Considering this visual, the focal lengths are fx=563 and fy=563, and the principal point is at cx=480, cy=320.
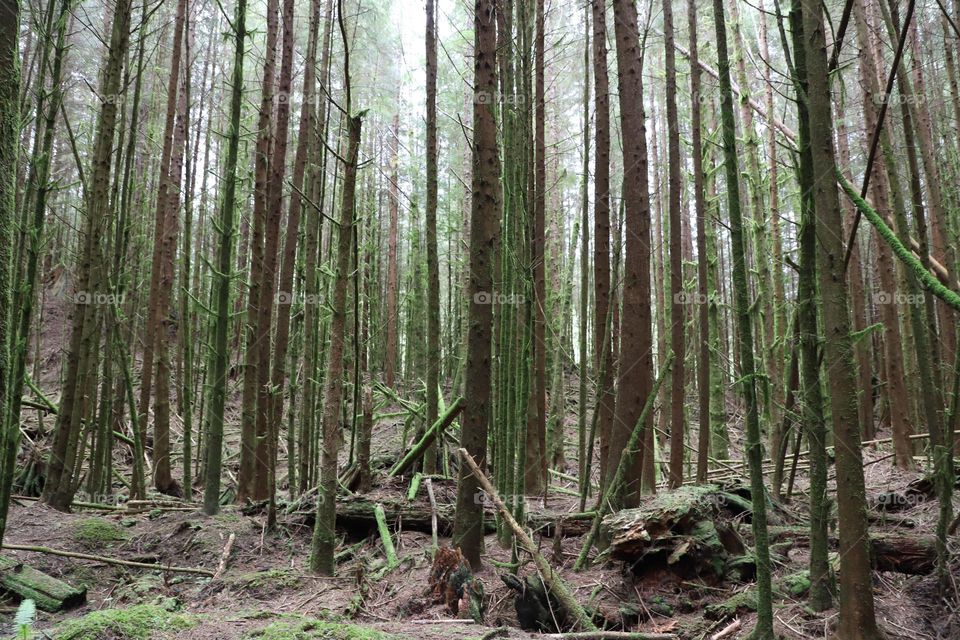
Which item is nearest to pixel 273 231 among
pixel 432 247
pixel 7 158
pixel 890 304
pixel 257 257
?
pixel 257 257

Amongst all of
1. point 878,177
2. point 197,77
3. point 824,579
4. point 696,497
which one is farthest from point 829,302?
point 197,77

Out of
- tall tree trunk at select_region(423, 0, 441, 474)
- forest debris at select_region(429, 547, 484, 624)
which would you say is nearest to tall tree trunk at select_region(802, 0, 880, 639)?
forest debris at select_region(429, 547, 484, 624)

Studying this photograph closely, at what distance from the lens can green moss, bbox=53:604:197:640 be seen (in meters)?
2.26

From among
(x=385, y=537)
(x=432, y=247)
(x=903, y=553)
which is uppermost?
(x=432, y=247)

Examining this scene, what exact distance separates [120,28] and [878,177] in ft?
29.3

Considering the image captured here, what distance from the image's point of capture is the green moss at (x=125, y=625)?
226cm

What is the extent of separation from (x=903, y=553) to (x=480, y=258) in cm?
350

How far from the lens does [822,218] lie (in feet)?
8.61

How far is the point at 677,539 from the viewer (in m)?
4.35

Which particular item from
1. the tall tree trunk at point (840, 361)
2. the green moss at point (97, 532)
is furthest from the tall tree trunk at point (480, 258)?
the green moss at point (97, 532)

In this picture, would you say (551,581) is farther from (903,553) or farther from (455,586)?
(903,553)

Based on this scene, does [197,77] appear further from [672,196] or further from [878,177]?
[878,177]

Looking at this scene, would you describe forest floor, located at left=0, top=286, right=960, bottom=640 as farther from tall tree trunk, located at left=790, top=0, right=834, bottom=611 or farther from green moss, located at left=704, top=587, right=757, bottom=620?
tall tree trunk, located at left=790, top=0, right=834, bottom=611

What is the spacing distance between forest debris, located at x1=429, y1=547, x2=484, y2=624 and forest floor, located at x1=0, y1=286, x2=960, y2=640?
0.28 ft
